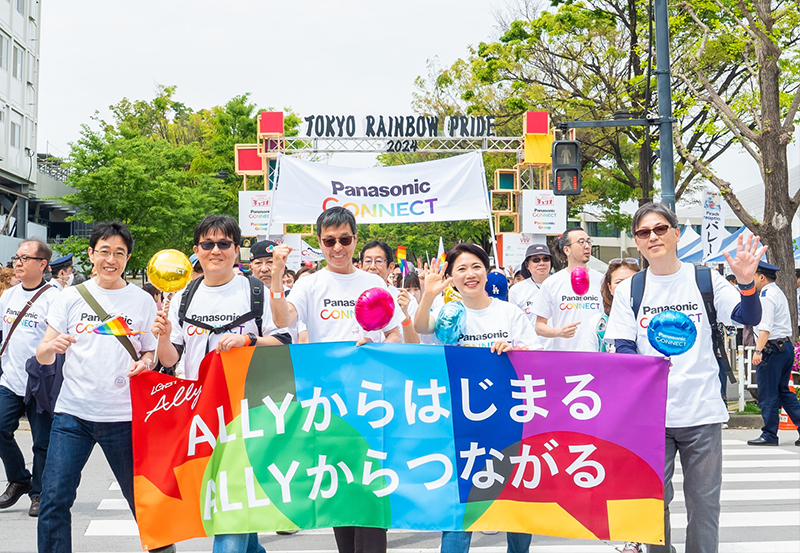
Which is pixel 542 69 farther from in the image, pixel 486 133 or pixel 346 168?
pixel 346 168

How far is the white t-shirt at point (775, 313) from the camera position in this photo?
8.64 meters

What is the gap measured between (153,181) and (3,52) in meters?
10.3

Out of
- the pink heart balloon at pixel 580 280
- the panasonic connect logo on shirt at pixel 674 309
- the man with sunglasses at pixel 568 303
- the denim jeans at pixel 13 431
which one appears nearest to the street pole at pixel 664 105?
the man with sunglasses at pixel 568 303

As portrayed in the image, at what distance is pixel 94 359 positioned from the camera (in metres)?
4.20

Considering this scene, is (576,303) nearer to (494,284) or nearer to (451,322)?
(494,284)

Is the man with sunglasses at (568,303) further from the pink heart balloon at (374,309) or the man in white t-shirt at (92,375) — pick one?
the man in white t-shirt at (92,375)

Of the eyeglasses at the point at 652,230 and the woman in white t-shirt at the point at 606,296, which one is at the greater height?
the eyeglasses at the point at 652,230

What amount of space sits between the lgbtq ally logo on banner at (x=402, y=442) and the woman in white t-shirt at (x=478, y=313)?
302 millimetres

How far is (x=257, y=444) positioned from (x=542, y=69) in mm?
21579

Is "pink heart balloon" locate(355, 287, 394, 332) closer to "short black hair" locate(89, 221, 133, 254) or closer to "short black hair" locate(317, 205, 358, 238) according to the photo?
"short black hair" locate(317, 205, 358, 238)

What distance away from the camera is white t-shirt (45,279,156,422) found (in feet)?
13.6

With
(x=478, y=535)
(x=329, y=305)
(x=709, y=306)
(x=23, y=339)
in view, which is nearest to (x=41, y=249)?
(x=23, y=339)

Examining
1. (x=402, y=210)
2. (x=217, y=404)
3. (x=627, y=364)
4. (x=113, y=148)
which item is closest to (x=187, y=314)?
(x=217, y=404)

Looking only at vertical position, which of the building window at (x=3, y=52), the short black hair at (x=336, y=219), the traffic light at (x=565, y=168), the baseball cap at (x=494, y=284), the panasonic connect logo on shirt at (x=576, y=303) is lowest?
the panasonic connect logo on shirt at (x=576, y=303)
